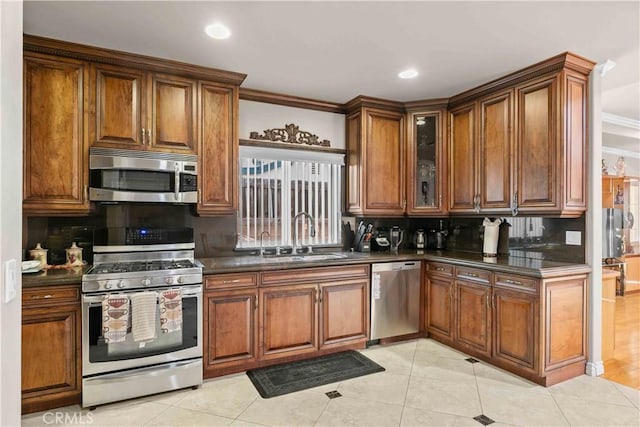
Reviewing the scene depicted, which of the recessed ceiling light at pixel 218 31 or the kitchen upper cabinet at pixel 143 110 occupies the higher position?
the recessed ceiling light at pixel 218 31

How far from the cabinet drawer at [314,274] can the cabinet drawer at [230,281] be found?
10 cm

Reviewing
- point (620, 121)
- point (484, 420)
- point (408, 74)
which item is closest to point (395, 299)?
point (484, 420)

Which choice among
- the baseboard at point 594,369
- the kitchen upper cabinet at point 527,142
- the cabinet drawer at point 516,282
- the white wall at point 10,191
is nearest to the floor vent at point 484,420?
the cabinet drawer at point 516,282

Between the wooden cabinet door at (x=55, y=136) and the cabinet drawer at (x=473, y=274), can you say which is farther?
the cabinet drawer at (x=473, y=274)

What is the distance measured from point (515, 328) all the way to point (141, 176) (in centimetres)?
330

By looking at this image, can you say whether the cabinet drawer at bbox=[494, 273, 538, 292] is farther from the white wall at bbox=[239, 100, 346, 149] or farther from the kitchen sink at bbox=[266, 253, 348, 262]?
the white wall at bbox=[239, 100, 346, 149]

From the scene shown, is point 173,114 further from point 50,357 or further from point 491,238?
point 491,238

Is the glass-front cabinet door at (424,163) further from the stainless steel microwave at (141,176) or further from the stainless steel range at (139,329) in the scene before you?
the stainless steel range at (139,329)

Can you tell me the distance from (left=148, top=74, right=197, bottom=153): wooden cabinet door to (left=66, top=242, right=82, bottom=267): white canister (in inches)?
41.3

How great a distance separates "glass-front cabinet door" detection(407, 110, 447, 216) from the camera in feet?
13.5

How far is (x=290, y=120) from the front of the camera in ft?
13.2

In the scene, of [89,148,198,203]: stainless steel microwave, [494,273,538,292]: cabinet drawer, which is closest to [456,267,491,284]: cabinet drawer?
[494,273,538,292]: cabinet drawer

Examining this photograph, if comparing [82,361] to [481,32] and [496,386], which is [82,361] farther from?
[481,32]

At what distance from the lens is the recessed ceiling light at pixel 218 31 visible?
2.48m
